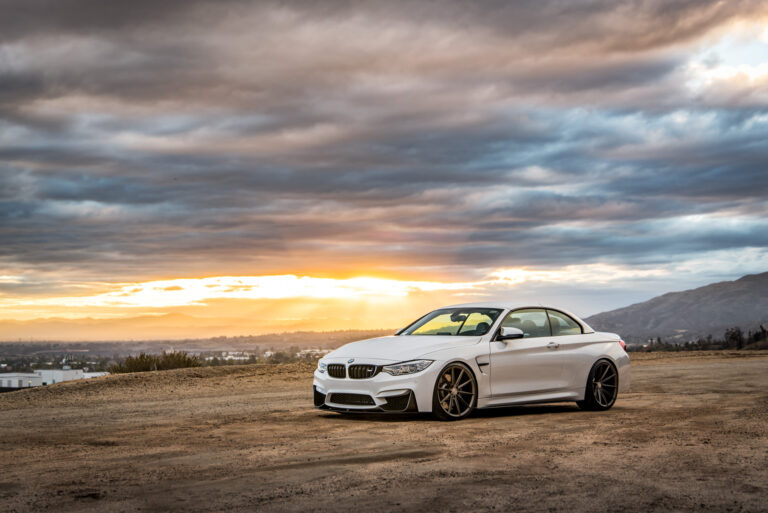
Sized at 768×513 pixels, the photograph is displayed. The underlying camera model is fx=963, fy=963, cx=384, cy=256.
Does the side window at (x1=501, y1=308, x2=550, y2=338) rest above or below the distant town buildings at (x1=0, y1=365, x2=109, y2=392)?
above

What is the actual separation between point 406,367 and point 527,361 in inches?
83.5

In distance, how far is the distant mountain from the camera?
122 m

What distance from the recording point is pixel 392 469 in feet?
29.7

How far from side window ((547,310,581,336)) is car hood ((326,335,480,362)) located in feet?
5.48

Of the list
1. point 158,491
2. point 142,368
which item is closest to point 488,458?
point 158,491

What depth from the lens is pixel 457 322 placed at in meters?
14.4

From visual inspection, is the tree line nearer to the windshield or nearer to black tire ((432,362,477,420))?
the windshield

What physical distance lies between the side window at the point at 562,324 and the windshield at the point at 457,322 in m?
1.05

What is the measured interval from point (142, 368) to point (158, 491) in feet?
63.0

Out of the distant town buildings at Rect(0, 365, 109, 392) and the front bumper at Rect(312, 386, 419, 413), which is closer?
the front bumper at Rect(312, 386, 419, 413)

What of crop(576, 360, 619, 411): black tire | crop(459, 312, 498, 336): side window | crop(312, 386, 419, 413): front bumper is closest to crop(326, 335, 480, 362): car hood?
crop(459, 312, 498, 336): side window

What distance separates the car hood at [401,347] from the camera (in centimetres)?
1322

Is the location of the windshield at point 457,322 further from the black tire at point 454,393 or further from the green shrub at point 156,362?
the green shrub at point 156,362

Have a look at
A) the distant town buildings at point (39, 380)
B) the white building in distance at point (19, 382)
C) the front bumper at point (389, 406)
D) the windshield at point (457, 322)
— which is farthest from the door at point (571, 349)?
the white building in distance at point (19, 382)
